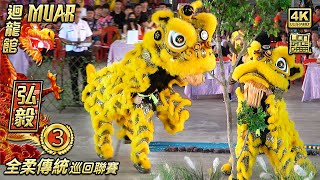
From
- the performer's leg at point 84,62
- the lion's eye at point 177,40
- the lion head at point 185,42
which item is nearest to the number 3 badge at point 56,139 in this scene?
the lion head at point 185,42

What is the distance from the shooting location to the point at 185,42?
578 cm

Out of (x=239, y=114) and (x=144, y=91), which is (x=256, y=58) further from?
(x=144, y=91)

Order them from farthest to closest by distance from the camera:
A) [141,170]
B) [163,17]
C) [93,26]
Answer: [93,26] < [141,170] < [163,17]

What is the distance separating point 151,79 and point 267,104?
1.13m

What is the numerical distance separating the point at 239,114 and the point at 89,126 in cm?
325

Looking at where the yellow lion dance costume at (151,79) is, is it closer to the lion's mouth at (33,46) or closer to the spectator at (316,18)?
the lion's mouth at (33,46)

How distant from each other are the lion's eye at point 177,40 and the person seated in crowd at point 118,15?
4922 millimetres

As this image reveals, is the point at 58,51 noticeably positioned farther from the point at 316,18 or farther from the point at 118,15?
the point at 316,18

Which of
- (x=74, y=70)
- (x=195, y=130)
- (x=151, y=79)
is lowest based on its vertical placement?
(x=195, y=130)

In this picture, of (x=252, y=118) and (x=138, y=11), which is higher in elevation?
(x=138, y=11)

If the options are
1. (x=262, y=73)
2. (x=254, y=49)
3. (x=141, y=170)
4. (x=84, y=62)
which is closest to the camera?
(x=262, y=73)

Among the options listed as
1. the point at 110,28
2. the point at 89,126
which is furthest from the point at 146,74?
the point at 110,28

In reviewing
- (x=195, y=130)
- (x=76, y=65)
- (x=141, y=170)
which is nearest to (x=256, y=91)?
(x=141, y=170)

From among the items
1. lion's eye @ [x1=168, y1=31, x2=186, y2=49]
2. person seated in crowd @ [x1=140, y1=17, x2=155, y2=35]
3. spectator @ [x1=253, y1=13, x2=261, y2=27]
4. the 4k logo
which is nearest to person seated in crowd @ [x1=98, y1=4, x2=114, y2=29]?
person seated in crowd @ [x1=140, y1=17, x2=155, y2=35]
